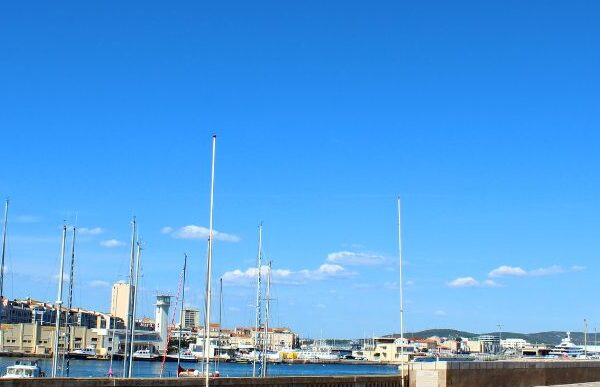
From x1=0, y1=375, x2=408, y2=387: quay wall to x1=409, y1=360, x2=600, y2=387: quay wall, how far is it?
1201 millimetres

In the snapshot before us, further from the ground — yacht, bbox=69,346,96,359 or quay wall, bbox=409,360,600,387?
quay wall, bbox=409,360,600,387

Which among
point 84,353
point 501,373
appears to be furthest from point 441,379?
point 84,353

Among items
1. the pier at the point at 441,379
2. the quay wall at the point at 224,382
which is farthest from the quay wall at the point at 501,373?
the quay wall at the point at 224,382

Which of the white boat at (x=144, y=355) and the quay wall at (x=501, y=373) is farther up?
the quay wall at (x=501, y=373)

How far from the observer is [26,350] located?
190 metres

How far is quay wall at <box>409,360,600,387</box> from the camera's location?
27.3 metres

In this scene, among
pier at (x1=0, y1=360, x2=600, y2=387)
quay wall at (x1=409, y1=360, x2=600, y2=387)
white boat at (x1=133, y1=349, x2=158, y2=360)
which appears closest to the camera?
pier at (x1=0, y1=360, x2=600, y2=387)

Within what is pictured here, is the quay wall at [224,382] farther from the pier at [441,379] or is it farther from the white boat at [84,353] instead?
the white boat at [84,353]

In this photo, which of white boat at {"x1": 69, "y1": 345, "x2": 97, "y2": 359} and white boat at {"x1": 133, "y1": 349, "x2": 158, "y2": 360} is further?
white boat at {"x1": 133, "y1": 349, "x2": 158, "y2": 360}

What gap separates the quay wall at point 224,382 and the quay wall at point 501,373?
47.3 inches

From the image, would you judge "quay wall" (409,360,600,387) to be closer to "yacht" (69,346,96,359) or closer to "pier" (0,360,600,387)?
"pier" (0,360,600,387)

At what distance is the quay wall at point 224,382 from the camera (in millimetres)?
20984

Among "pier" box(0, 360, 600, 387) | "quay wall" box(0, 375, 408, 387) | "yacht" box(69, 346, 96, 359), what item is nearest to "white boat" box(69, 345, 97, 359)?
"yacht" box(69, 346, 96, 359)

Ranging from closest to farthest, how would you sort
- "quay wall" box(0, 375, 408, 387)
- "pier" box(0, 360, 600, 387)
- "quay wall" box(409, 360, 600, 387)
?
"quay wall" box(0, 375, 408, 387)
"pier" box(0, 360, 600, 387)
"quay wall" box(409, 360, 600, 387)
